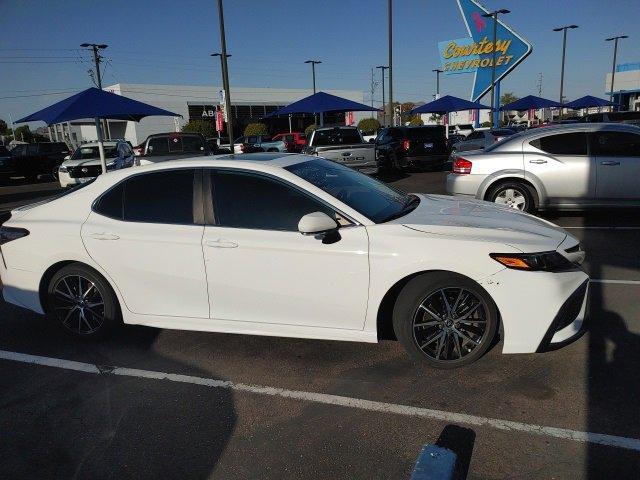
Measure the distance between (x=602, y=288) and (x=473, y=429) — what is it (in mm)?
2971

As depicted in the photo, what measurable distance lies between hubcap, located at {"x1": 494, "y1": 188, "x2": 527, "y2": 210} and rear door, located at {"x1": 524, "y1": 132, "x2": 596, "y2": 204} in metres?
0.37

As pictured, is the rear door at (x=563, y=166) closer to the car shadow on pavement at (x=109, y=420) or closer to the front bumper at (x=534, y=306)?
the front bumper at (x=534, y=306)

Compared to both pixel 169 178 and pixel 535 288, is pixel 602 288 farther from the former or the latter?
pixel 169 178

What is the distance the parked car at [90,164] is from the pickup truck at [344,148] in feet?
20.0

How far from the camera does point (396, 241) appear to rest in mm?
3422

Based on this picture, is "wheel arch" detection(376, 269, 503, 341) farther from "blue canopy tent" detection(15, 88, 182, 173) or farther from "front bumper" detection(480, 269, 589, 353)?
"blue canopy tent" detection(15, 88, 182, 173)

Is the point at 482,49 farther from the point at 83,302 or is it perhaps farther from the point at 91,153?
the point at 83,302

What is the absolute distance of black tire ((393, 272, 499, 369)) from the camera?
3373 millimetres

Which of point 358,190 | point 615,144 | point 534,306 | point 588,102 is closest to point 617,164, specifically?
point 615,144

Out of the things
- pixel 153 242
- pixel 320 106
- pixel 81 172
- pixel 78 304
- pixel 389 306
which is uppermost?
pixel 320 106

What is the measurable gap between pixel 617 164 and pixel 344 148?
712 cm

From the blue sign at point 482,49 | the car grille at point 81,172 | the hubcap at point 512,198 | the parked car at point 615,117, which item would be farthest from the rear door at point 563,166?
the blue sign at point 482,49

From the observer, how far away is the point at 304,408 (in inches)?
127

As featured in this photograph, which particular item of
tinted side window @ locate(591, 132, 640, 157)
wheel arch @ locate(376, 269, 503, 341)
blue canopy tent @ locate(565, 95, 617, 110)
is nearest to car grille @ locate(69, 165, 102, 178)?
tinted side window @ locate(591, 132, 640, 157)
